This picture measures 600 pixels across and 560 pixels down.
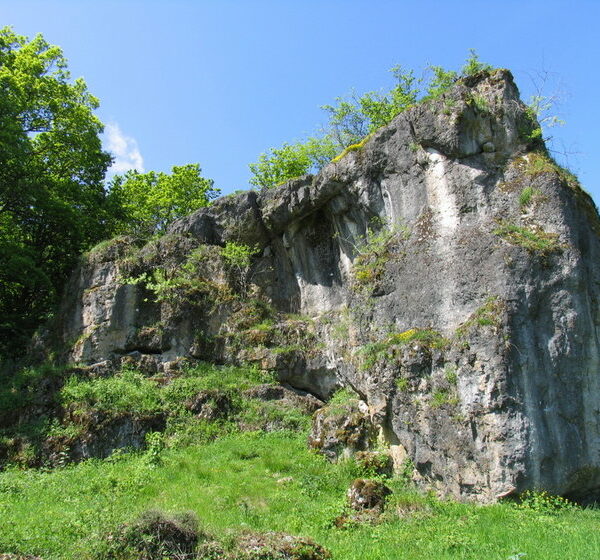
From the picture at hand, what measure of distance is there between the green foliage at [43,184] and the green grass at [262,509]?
9.48 meters

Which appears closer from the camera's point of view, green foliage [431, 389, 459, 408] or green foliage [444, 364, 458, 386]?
green foliage [431, 389, 459, 408]

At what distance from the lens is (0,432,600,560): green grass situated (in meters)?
7.74

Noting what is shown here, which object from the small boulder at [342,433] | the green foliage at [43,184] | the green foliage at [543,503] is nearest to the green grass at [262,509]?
the green foliage at [543,503]

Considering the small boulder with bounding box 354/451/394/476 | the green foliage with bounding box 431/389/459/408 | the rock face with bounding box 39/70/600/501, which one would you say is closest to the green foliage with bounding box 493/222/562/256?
the rock face with bounding box 39/70/600/501

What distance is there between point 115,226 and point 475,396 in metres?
18.4

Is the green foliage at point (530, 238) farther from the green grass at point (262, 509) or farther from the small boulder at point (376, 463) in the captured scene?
the small boulder at point (376, 463)

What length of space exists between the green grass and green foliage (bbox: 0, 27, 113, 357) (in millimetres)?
9478

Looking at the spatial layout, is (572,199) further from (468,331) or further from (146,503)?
(146,503)

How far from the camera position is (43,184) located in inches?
845

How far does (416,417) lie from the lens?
1211 cm

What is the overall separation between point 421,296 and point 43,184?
615 inches

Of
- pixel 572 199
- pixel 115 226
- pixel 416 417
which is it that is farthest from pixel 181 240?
pixel 572 199

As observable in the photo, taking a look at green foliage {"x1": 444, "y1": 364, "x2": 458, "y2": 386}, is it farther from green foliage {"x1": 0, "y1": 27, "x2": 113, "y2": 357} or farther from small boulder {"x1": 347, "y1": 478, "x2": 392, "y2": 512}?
green foliage {"x1": 0, "y1": 27, "x2": 113, "y2": 357}

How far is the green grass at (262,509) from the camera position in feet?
25.4
